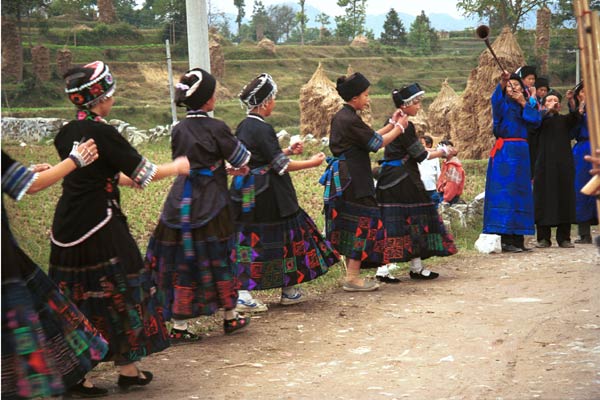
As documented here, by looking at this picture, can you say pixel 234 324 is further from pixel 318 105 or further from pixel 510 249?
pixel 318 105

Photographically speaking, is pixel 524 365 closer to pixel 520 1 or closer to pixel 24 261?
pixel 24 261

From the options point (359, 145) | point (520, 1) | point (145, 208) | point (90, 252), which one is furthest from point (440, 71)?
point (90, 252)

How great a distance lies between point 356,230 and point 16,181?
405 centimetres

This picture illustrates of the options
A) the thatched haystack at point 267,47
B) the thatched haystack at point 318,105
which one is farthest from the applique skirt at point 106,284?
the thatched haystack at point 267,47

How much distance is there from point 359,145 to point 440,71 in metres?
41.3

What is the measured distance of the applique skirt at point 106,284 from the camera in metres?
4.79

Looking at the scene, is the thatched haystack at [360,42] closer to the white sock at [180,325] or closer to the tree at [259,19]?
the tree at [259,19]

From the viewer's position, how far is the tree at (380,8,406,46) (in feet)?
201

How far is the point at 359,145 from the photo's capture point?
Result: 24.5 ft

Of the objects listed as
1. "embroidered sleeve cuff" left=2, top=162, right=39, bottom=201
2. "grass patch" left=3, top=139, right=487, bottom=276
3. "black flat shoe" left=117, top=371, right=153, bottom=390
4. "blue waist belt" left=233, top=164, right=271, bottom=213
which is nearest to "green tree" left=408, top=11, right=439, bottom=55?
"grass patch" left=3, top=139, right=487, bottom=276

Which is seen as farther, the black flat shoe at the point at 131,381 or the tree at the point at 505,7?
the tree at the point at 505,7

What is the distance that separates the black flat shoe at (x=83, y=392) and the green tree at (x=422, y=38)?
5228 centimetres

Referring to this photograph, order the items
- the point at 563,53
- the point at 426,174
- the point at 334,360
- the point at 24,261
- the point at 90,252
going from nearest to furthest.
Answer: the point at 24,261
the point at 90,252
the point at 334,360
the point at 426,174
the point at 563,53

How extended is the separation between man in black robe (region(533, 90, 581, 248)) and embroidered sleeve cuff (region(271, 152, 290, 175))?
14.8 feet
